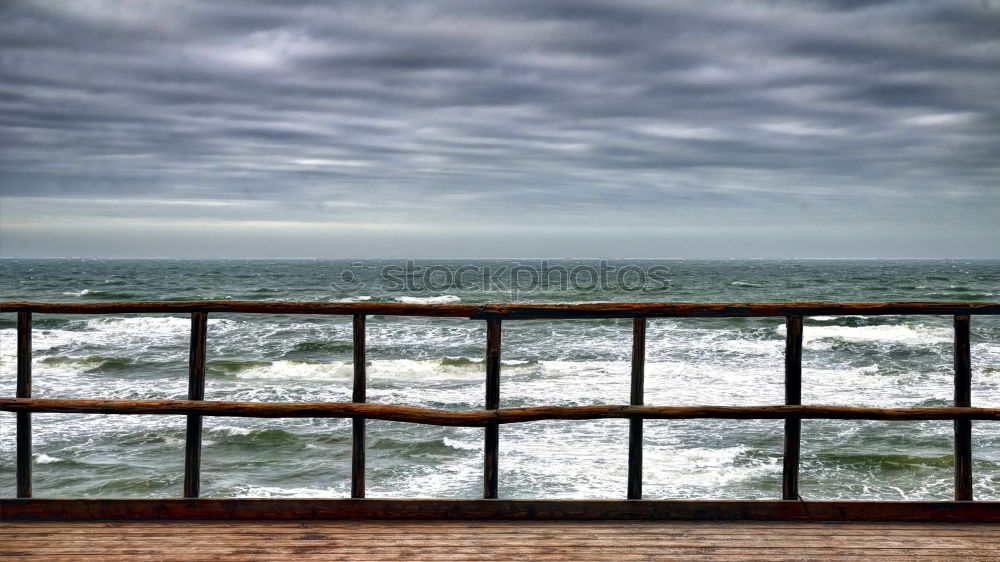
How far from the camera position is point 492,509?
3830 millimetres

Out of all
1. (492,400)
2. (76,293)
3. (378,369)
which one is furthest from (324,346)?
(76,293)

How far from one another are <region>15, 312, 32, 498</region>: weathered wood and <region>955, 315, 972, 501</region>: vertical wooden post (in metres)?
4.90

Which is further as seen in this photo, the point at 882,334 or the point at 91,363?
the point at 882,334

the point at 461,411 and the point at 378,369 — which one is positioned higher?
the point at 461,411

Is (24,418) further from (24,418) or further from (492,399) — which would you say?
(492,399)

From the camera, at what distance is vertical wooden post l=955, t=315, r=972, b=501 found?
399 centimetres

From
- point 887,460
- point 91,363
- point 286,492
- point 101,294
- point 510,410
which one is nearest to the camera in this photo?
point 510,410

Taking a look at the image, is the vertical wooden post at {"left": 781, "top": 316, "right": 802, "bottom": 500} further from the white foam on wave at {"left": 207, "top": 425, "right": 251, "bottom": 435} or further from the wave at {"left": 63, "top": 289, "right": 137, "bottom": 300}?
the wave at {"left": 63, "top": 289, "right": 137, "bottom": 300}

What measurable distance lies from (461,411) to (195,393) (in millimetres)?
1440

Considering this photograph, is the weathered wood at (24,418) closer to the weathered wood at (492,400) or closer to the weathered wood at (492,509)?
the weathered wood at (492,509)

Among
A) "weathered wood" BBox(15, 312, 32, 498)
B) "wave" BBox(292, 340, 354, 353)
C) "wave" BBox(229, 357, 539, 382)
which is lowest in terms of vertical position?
"wave" BBox(229, 357, 539, 382)

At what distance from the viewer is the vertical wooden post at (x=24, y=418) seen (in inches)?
159

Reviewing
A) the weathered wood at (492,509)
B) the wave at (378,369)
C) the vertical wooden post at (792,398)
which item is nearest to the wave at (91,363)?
the wave at (378,369)

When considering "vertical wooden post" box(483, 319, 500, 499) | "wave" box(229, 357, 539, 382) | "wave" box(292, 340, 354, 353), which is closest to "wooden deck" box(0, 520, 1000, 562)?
"vertical wooden post" box(483, 319, 500, 499)
